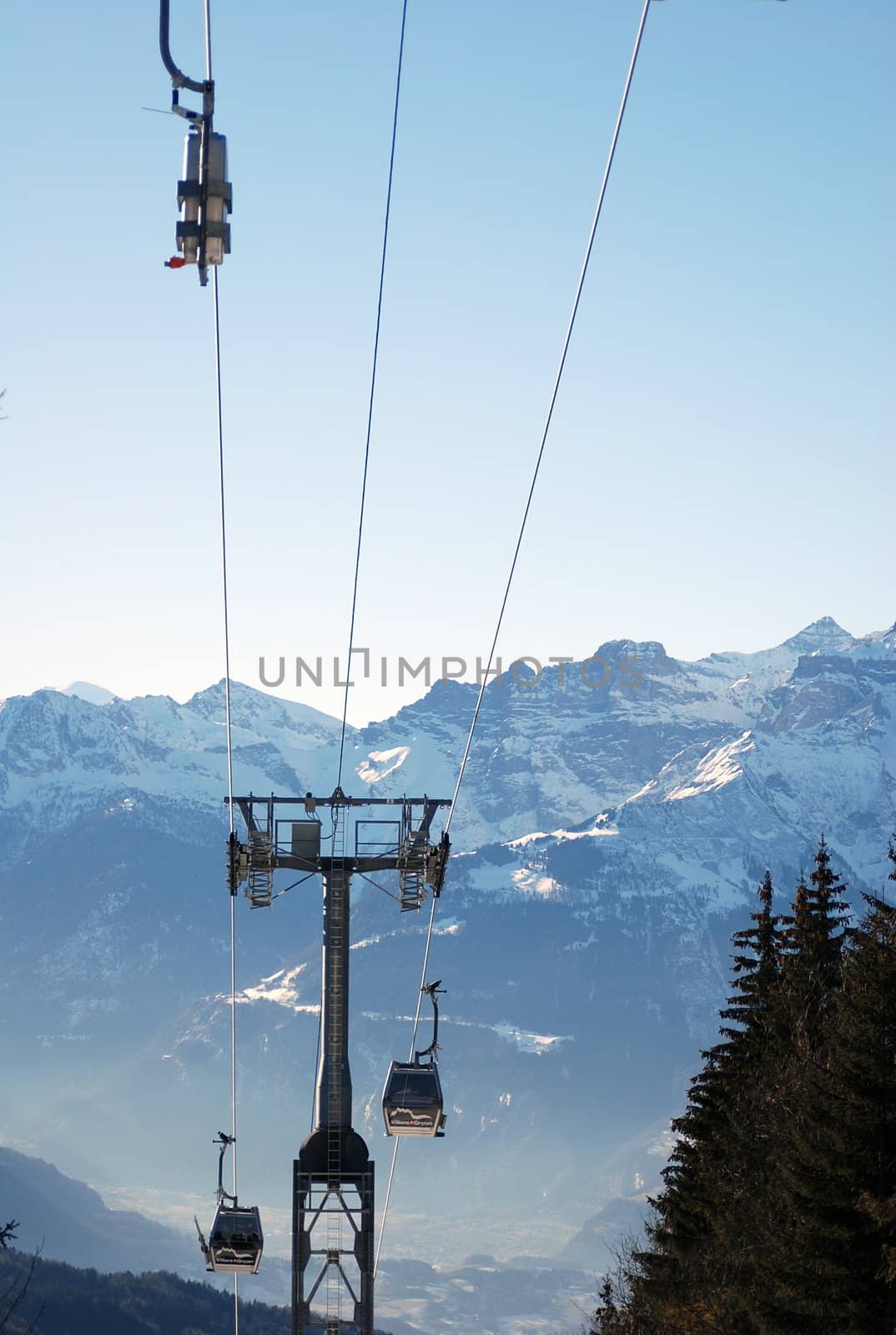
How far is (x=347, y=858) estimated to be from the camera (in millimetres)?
38938

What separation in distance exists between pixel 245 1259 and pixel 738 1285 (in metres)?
13.0

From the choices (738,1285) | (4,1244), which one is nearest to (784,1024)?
(738,1285)

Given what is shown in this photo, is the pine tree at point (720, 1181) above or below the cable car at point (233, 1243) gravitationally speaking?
above

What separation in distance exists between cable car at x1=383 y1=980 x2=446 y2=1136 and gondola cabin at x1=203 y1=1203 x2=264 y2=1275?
4.24m

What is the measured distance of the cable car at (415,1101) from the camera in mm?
40156

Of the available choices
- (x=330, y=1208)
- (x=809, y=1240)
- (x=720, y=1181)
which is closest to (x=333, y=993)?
(x=330, y=1208)

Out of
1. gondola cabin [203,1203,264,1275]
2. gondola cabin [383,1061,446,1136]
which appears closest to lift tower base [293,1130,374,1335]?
gondola cabin [383,1061,446,1136]

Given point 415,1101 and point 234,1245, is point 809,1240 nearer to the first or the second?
point 415,1101

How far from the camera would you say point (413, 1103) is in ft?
132

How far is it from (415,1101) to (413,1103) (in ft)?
0.22

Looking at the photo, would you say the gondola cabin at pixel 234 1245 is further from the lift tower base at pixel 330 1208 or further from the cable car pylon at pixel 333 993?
the lift tower base at pixel 330 1208

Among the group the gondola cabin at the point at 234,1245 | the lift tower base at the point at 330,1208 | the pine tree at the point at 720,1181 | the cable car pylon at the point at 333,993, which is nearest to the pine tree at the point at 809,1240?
the pine tree at the point at 720,1181

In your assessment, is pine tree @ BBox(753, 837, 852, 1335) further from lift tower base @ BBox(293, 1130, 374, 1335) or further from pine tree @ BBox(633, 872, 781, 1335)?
lift tower base @ BBox(293, 1130, 374, 1335)

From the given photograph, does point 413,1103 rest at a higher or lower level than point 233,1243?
higher
